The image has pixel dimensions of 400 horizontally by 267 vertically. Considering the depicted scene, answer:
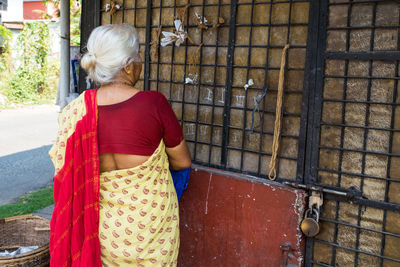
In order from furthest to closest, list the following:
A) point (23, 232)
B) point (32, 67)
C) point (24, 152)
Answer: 1. point (32, 67)
2. point (24, 152)
3. point (23, 232)

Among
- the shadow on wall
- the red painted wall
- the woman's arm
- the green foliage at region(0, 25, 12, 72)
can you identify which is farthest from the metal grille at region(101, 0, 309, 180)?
the green foliage at region(0, 25, 12, 72)

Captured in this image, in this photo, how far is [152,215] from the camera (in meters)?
1.99

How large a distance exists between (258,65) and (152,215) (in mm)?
1328

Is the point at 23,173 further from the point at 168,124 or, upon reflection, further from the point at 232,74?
the point at 168,124

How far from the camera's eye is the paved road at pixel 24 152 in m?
5.75

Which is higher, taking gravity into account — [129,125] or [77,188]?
[129,125]

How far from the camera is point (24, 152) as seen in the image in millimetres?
7574

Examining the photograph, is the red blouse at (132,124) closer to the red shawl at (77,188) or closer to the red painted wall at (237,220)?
the red shawl at (77,188)

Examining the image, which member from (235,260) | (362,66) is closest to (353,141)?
(362,66)

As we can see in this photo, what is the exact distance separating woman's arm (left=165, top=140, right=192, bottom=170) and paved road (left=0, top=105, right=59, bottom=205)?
12.5 feet

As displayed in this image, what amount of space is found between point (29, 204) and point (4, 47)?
11.8 meters

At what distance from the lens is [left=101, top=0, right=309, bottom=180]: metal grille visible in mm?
2516

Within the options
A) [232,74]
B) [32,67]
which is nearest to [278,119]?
[232,74]

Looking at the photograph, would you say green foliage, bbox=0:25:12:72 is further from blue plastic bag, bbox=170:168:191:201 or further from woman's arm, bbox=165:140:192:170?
woman's arm, bbox=165:140:192:170
